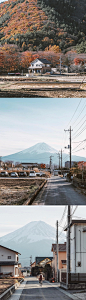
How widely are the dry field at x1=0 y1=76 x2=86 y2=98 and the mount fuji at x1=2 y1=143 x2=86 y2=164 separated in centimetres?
149

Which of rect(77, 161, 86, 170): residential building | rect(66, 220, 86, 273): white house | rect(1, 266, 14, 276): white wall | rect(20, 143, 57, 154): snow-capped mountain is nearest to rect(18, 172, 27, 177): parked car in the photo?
rect(20, 143, 57, 154): snow-capped mountain

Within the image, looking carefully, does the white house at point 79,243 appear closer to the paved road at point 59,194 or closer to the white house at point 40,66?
the paved road at point 59,194

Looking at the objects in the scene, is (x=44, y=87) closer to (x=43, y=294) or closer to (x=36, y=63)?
(x=36, y=63)

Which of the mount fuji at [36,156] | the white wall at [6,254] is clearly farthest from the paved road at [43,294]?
the white wall at [6,254]

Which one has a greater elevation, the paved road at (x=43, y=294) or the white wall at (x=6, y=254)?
the paved road at (x=43, y=294)

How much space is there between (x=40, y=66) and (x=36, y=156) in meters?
2.50

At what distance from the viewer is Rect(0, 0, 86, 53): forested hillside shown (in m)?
9.13

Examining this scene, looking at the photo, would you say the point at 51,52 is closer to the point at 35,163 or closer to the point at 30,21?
the point at 30,21

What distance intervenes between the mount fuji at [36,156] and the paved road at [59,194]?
67cm

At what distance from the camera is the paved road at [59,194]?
8828mm

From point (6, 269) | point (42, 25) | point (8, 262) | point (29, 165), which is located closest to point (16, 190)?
point (29, 165)

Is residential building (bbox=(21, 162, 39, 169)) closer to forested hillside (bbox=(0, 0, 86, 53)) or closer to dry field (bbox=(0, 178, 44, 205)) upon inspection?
dry field (bbox=(0, 178, 44, 205))

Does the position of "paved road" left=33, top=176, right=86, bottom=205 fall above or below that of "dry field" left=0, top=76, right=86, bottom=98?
below

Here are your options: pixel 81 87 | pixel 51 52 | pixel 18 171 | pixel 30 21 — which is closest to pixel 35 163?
pixel 18 171
